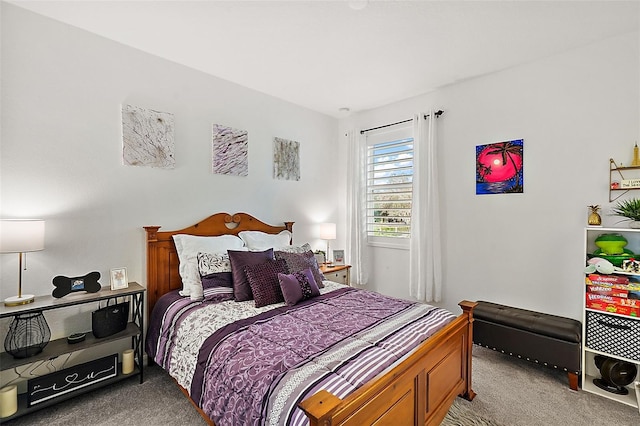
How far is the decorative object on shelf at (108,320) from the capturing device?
7.36 feet

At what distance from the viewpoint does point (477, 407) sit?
214 cm

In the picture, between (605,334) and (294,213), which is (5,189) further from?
(605,334)

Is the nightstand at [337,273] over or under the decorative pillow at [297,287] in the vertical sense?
under

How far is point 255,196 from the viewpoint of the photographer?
3588 millimetres

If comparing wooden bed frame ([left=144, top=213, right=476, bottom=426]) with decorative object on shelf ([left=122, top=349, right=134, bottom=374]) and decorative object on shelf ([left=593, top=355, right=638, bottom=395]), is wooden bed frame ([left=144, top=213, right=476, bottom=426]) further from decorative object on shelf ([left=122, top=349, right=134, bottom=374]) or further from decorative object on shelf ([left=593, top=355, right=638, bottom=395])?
decorative object on shelf ([left=593, top=355, right=638, bottom=395])

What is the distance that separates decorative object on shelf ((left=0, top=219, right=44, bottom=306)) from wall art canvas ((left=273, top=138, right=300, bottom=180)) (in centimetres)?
228

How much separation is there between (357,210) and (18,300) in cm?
339

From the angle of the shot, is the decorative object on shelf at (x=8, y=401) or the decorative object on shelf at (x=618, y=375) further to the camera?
the decorative object on shelf at (x=618, y=375)

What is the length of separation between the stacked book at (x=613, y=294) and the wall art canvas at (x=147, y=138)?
3709 millimetres

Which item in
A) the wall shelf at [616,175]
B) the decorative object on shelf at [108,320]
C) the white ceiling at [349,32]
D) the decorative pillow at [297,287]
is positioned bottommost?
the decorative object on shelf at [108,320]

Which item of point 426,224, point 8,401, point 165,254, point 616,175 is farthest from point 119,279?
point 616,175

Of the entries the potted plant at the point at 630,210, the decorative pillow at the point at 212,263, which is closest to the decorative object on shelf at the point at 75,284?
the decorative pillow at the point at 212,263

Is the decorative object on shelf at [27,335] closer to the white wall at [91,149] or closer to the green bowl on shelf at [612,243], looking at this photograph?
the white wall at [91,149]

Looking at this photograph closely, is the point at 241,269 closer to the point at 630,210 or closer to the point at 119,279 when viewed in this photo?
the point at 119,279
